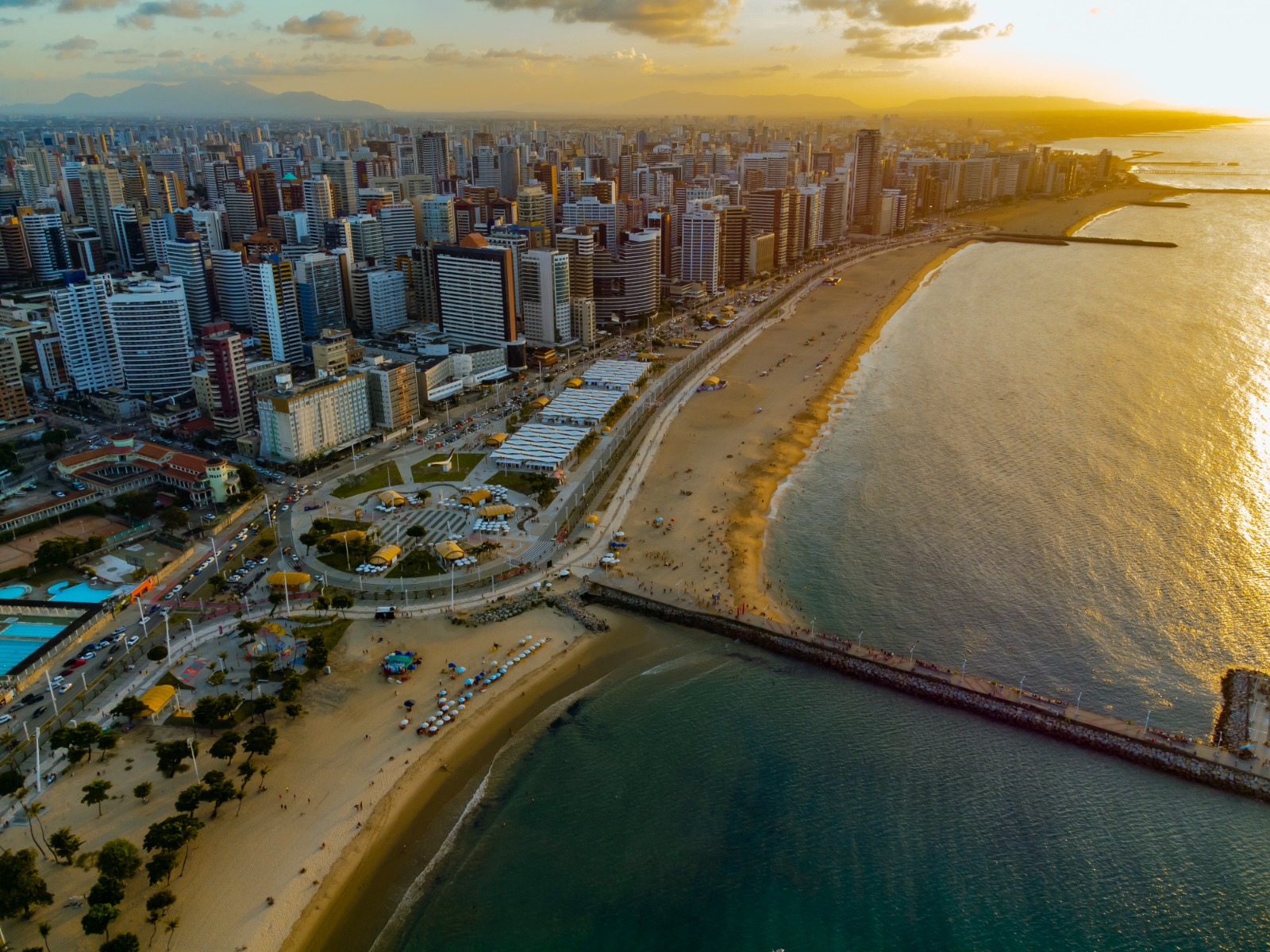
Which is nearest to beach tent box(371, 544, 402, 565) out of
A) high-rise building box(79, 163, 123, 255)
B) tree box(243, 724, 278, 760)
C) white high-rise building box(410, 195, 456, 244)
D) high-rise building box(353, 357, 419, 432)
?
tree box(243, 724, 278, 760)

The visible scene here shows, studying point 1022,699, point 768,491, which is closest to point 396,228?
point 768,491

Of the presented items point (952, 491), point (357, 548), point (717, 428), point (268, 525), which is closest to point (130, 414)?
point (268, 525)

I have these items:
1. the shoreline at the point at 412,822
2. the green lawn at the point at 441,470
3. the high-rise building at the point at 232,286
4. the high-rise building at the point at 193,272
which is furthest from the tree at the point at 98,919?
the high-rise building at the point at 193,272

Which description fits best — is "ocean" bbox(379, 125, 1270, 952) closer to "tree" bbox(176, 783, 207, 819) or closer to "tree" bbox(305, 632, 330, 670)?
"tree" bbox(176, 783, 207, 819)

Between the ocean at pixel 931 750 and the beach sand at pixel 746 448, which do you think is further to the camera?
the beach sand at pixel 746 448

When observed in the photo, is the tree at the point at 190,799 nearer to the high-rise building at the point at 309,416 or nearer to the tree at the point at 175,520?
the tree at the point at 175,520

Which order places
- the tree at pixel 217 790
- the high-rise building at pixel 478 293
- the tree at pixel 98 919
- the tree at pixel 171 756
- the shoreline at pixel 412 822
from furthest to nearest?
the high-rise building at pixel 478 293 → the tree at pixel 171 756 → the tree at pixel 217 790 → the shoreline at pixel 412 822 → the tree at pixel 98 919
